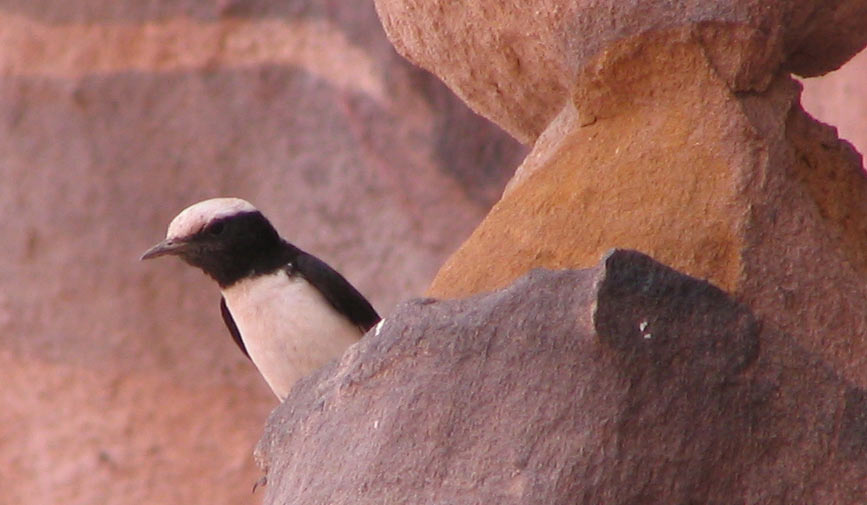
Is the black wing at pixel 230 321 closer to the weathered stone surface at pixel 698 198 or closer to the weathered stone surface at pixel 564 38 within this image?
the weathered stone surface at pixel 564 38

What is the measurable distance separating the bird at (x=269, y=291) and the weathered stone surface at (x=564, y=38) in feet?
1.92

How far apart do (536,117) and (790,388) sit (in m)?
0.91

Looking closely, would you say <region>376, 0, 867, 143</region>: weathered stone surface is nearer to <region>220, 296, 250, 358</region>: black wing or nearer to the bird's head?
the bird's head

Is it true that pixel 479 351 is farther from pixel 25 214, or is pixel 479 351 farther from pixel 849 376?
pixel 25 214

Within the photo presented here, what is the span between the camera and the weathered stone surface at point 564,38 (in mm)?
2584

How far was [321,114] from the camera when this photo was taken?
4695 mm

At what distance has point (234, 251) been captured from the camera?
3533 mm

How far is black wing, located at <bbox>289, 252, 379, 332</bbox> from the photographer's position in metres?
3.53

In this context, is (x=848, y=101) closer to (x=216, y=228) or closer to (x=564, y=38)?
(x=216, y=228)

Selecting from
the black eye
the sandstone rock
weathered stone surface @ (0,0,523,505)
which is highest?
the black eye

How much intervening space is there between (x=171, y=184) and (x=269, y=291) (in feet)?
4.25

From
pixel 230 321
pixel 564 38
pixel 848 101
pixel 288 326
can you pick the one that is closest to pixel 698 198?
pixel 564 38

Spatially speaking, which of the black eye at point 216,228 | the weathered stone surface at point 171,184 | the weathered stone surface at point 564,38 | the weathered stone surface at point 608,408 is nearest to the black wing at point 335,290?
the black eye at point 216,228

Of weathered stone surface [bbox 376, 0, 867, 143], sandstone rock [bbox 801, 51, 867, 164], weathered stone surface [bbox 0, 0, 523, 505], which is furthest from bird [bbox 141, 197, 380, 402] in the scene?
sandstone rock [bbox 801, 51, 867, 164]
